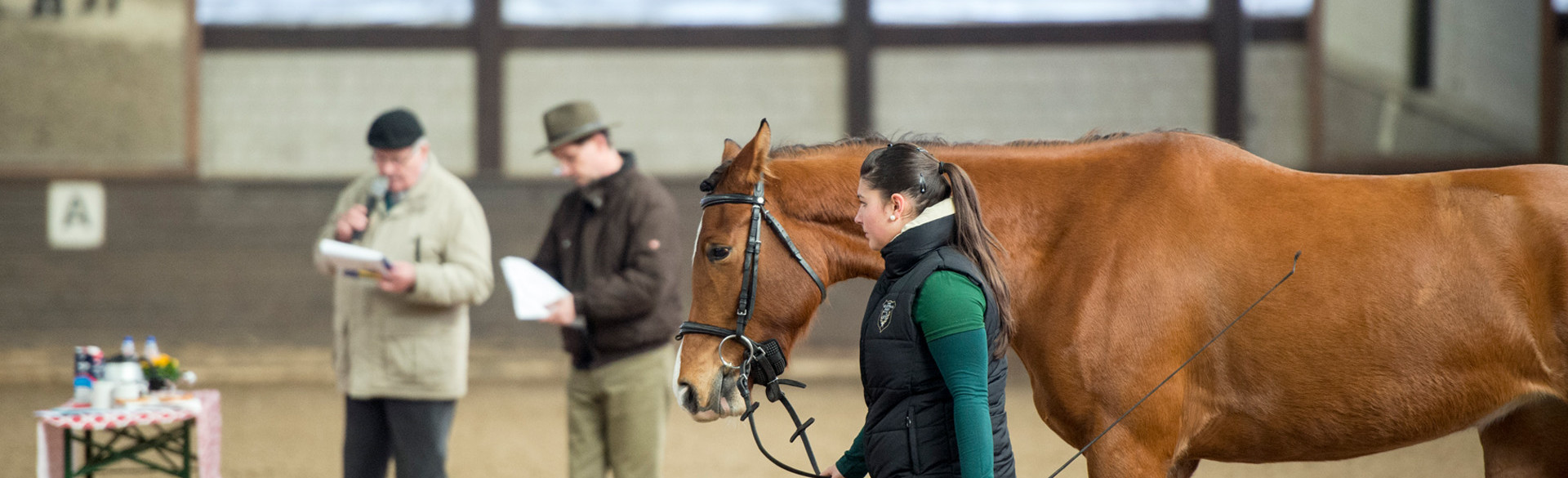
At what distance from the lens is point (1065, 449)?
6449 millimetres

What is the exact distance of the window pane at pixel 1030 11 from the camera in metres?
10.2

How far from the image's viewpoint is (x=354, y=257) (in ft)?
11.2

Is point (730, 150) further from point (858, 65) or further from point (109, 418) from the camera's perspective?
point (858, 65)

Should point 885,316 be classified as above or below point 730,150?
below

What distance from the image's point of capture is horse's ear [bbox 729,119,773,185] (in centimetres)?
239

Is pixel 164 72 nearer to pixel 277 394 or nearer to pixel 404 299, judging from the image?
pixel 277 394

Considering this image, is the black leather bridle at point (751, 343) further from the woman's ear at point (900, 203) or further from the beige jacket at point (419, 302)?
the beige jacket at point (419, 302)

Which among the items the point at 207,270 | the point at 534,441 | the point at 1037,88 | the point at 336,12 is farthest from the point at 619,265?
the point at 207,270

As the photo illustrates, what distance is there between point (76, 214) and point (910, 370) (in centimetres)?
1030

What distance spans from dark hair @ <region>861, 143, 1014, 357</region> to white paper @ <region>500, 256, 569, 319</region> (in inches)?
76.0

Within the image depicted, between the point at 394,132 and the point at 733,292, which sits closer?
the point at 733,292

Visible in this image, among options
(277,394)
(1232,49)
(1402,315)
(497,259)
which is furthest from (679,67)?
(1402,315)

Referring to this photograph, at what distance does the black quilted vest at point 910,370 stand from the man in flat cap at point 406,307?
1.98 m

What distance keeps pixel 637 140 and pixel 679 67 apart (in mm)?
762
